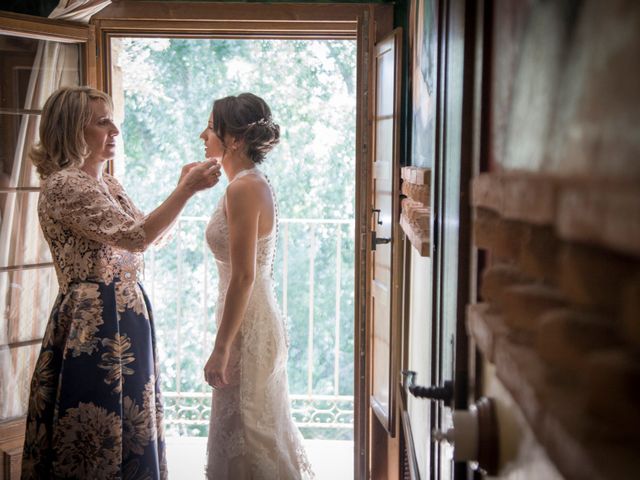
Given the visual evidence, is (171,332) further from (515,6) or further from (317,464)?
(515,6)

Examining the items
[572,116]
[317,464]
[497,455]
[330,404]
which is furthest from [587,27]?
[330,404]

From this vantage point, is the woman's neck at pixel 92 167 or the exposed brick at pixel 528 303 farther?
the woman's neck at pixel 92 167

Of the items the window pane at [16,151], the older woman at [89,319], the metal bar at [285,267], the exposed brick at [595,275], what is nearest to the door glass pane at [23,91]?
the window pane at [16,151]

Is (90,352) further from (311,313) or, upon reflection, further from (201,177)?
(311,313)

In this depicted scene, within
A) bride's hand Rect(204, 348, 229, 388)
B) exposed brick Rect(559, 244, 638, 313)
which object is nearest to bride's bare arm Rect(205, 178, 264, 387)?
bride's hand Rect(204, 348, 229, 388)

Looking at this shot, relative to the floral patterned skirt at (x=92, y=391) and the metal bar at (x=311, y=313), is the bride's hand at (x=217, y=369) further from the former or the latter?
the metal bar at (x=311, y=313)

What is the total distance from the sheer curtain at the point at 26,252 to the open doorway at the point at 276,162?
2.02 meters

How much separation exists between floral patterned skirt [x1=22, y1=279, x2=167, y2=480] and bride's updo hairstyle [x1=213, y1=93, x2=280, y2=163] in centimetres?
64

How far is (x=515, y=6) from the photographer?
57 centimetres

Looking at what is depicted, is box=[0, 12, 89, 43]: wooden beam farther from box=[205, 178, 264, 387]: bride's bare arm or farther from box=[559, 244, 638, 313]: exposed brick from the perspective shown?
box=[559, 244, 638, 313]: exposed brick

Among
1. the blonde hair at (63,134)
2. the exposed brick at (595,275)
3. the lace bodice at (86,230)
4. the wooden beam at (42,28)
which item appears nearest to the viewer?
the exposed brick at (595,275)

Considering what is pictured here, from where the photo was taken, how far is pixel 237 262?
2.43 metres

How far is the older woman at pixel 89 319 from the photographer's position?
2461 mm

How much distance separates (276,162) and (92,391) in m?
3.49
